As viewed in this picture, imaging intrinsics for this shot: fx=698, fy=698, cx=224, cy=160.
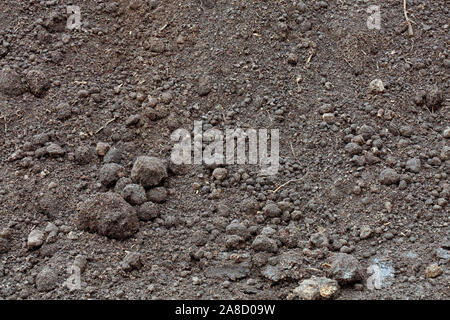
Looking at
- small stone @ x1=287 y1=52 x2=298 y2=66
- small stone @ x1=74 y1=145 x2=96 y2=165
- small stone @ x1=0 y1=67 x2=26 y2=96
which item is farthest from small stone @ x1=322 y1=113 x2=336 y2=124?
small stone @ x1=0 y1=67 x2=26 y2=96

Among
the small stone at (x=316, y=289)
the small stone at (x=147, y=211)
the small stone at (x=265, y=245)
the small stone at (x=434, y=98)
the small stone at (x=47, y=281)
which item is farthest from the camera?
the small stone at (x=434, y=98)

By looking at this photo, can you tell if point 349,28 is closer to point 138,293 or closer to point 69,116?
Result: point 69,116

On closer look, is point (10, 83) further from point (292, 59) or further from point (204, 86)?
point (292, 59)

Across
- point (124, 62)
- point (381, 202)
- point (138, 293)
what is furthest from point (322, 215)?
point (124, 62)

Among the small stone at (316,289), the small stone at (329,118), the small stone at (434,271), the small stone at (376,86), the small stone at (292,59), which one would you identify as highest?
the small stone at (292,59)

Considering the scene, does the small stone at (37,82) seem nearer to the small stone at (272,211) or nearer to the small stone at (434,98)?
the small stone at (272,211)

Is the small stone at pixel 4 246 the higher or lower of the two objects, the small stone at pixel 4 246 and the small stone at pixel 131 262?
the higher

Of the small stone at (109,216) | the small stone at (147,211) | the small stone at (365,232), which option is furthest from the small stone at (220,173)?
the small stone at (365,232)
